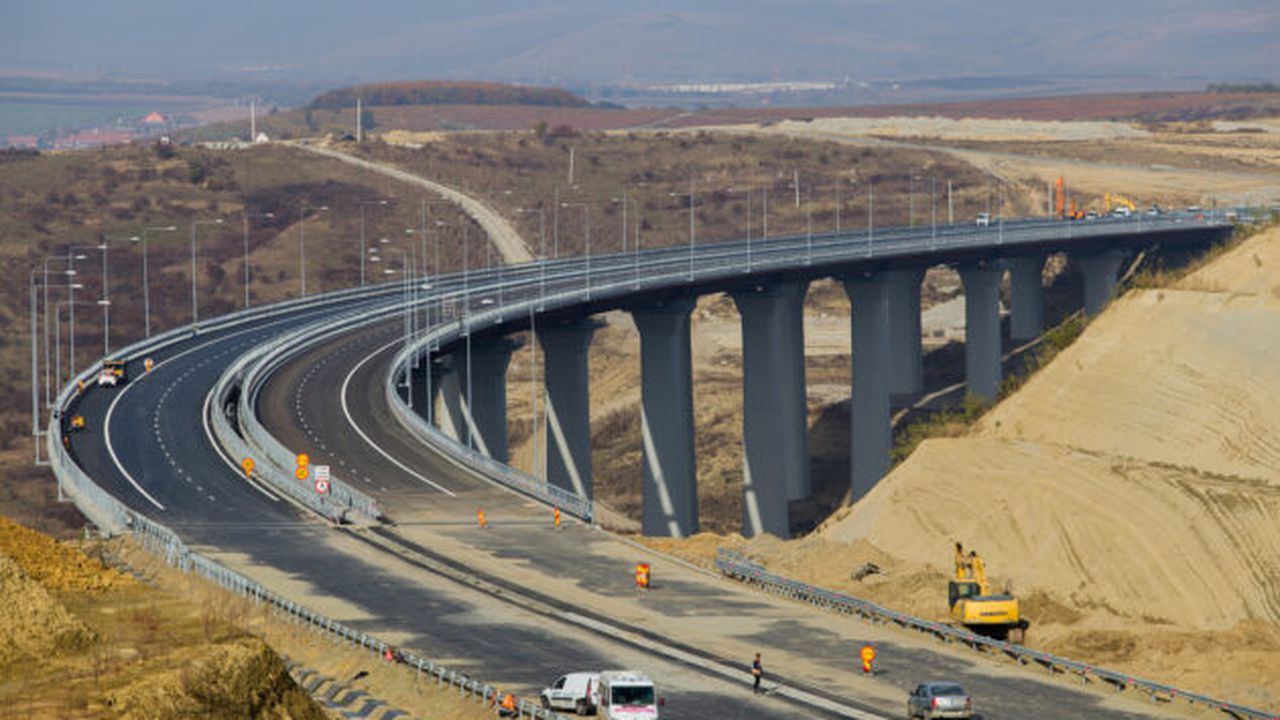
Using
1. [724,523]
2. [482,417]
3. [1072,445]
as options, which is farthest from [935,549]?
[724,523]

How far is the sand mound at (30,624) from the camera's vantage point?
43.6m

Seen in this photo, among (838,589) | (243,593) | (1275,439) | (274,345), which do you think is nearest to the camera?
(243,593)

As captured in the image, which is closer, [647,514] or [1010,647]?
[1010,647]

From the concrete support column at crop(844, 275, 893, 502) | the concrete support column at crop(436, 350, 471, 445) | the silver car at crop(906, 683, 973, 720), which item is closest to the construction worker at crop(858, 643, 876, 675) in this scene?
the silver car at crop(906, 683, 973, 720)

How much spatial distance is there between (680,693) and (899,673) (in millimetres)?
7433

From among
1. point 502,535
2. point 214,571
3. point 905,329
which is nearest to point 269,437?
point 502,535

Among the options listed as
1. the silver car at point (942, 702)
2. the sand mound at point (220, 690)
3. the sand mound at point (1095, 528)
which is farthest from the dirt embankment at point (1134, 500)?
the sand mound at point (220, 690)

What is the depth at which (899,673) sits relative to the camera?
65.3 meters

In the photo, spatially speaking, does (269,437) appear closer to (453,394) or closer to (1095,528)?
(453,394)

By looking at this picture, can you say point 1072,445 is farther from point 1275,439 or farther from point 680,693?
point 680,693

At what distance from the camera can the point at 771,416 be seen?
149 metres

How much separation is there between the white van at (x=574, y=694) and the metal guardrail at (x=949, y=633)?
15202 mm

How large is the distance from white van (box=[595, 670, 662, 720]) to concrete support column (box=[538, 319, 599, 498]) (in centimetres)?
8010

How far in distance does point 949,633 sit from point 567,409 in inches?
2732
